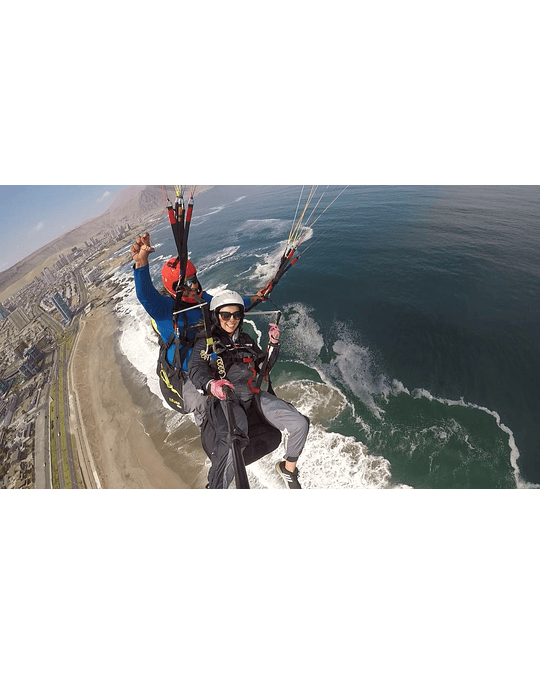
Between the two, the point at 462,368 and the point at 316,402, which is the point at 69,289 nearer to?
the point at 316,402

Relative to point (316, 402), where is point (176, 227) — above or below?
above

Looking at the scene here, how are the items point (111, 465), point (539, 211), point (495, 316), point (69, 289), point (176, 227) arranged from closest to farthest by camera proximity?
point (176, 227) < point (111, 465) < point (495, 316) < point (539, 211) < point (69, 289)

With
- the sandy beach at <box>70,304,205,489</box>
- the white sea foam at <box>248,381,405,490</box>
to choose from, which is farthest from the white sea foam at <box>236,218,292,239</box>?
the white sea foam at <box>248,381,405,490</box>

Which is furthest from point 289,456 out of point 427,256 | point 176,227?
point 427,256

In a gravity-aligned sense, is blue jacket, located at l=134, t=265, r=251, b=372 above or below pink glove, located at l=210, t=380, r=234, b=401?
above

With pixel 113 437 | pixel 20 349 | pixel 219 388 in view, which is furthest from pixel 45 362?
pixel 219 388

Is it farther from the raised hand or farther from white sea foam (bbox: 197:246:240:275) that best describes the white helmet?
white sea foam (bbox: 197:246:240:275)
